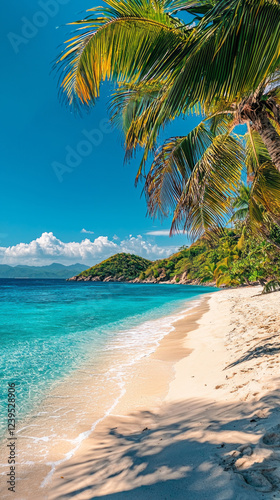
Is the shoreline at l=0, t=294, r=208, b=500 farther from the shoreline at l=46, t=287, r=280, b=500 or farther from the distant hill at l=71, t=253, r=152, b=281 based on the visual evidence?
the distant hill at l=71, t=253, r=152, b=281

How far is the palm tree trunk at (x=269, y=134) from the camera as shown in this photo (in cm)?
357

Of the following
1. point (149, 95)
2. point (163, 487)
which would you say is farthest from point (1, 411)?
point (149, 95)

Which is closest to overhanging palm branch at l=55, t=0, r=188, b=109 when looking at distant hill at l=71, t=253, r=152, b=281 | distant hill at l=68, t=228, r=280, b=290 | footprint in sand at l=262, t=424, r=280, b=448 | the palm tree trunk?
the palm tree trunk

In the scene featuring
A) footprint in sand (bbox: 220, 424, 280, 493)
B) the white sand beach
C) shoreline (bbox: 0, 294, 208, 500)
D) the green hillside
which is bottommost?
shoreline (bbox: 0, 294, 208, 500)

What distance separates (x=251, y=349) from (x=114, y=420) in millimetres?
3556

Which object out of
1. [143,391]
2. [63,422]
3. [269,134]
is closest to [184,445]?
[63,422]

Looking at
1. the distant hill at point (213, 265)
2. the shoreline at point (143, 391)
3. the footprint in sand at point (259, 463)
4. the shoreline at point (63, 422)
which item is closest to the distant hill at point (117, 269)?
the distant hill at point (213, 265)

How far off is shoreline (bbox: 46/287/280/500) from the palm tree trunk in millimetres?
3077

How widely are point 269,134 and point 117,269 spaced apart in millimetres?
138325

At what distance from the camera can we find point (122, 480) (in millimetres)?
2365

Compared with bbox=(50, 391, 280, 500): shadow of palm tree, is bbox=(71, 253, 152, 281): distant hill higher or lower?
higher

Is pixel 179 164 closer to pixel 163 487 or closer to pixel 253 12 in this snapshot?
pixel 253 12

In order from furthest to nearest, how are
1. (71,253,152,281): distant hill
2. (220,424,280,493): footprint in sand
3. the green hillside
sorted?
→ (71,253,152,281): distant hill → the green hillside → (220,424,280,493): footprint in sand

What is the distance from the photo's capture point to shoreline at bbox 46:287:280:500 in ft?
6.69
